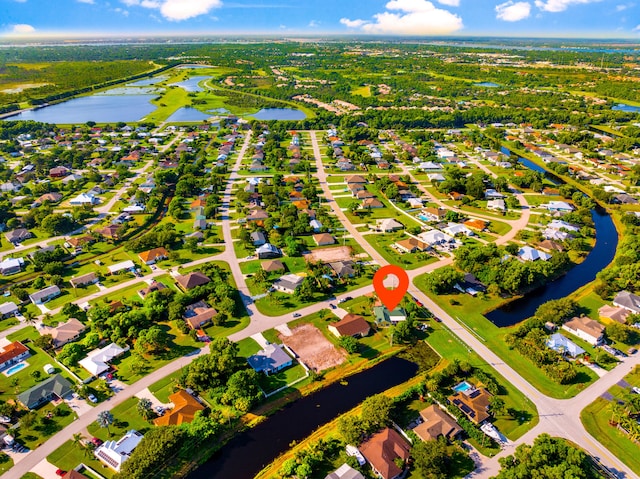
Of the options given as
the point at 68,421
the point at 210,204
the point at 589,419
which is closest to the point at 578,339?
the point at 589,419

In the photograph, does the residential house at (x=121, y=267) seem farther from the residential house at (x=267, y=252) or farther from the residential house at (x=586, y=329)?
the residential house at (x=586, y=329)

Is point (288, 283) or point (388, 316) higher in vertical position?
point (288, 283)

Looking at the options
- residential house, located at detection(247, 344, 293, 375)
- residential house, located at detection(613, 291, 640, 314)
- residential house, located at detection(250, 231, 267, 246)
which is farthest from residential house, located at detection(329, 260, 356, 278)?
residential house, located at detection(613, 291, 640, 314)

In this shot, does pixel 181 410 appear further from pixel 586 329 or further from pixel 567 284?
pixel 567 284

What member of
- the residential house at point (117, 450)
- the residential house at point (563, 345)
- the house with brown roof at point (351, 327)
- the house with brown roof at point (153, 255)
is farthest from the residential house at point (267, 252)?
the residential house at point (563, 345)

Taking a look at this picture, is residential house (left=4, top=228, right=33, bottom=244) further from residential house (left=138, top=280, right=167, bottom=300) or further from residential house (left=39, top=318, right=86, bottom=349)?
residential house (left=138, top=280, right=167, bottom=300)

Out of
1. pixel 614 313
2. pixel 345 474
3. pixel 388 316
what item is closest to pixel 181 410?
pixel 345 474
